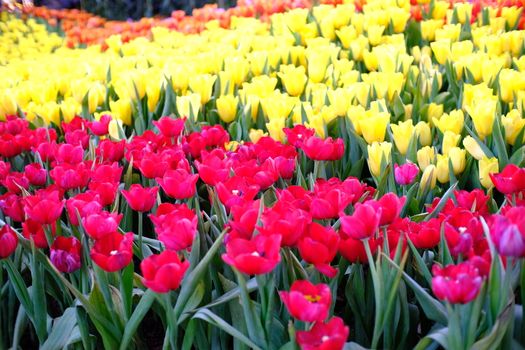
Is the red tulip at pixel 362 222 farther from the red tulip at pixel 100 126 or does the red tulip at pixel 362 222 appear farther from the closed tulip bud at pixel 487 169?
the red tulip at pixel 100 126

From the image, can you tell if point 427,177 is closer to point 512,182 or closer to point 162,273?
point 512,182

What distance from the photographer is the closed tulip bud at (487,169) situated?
166 cm

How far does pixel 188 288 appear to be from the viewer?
4.10 feet

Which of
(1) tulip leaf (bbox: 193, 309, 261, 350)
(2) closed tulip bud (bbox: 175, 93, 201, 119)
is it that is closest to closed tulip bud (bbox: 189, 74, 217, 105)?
(2) closed tulip bud (bbox: 175, 93, 201, 119)

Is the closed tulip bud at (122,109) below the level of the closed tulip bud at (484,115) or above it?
below

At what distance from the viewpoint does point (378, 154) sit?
6.00 feet

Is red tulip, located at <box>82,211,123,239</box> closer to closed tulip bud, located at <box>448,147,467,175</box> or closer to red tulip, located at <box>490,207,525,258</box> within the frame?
red tulip, located at <box>490,207,525,258</box>

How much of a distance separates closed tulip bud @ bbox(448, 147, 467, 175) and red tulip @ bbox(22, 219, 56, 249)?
109 cm

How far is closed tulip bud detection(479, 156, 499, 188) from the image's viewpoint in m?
1.66

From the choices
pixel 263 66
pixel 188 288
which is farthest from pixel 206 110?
pixel 188 288

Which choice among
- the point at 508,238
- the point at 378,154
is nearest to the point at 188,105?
the point at 378,154

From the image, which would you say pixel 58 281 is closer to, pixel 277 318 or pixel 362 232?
pixel 277 318

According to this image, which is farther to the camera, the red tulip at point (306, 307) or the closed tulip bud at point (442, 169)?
the closed tulip bud at point (442, 169)

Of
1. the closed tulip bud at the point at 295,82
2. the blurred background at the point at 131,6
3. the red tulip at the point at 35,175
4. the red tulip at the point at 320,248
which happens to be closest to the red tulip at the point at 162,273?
the red tulip at the point at 320,248
